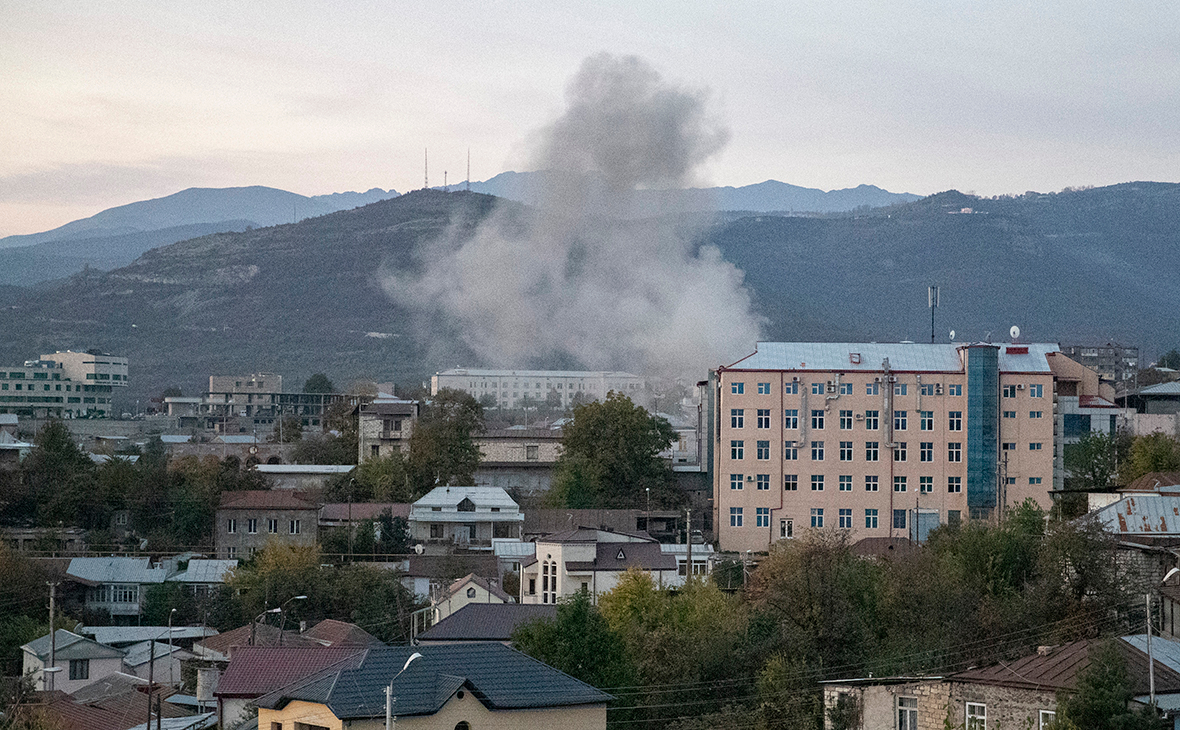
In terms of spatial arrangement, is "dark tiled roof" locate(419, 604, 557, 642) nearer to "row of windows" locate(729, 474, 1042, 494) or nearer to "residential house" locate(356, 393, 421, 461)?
"row of windows" locate(729, 474, 1042, 494)

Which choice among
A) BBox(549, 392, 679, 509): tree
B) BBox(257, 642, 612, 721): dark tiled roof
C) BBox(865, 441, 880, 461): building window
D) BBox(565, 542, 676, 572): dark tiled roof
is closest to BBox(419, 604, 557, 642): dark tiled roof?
BBox(565, 542, 676, 572): dark tiled roof

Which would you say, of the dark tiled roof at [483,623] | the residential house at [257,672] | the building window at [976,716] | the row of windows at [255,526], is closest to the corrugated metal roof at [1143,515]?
the dark tiled roof at [483,623]

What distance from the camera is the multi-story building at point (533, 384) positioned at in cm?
13925

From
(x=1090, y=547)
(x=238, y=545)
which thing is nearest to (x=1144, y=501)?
(x=1090, y=547)

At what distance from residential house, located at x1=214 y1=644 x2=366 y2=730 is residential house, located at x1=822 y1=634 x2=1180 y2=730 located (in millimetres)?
11329

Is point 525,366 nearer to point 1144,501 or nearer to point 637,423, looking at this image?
point 637,423

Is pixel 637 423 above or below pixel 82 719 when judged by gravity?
above

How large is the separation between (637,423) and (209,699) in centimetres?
3642

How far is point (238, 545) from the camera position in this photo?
68.6m

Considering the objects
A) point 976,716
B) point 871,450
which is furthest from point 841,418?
point 976,716

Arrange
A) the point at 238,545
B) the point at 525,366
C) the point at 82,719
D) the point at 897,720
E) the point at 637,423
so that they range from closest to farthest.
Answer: the point at 897,720, the point at 82,719, the point at 238,545, the point at 637,423, the point at 525,366

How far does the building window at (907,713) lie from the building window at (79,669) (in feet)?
96.0

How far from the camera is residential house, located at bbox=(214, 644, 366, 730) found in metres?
33.1

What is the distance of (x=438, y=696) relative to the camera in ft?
80.7
